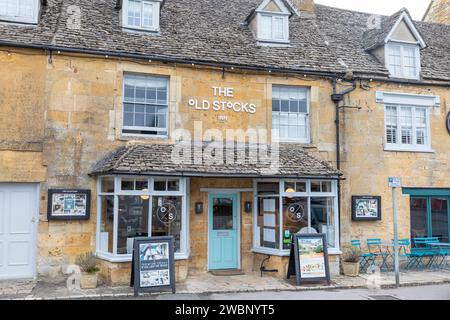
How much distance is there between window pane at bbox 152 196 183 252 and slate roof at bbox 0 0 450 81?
171 inches

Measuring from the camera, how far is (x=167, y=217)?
1159 centimetres

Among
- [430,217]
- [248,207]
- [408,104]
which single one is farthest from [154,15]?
[430,217]

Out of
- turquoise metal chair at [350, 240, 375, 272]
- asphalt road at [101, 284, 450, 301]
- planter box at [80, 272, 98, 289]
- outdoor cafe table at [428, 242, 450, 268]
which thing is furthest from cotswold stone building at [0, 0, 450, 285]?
asphalt road at [101, 284, 450, 301]

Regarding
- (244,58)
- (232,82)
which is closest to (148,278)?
(232,82)

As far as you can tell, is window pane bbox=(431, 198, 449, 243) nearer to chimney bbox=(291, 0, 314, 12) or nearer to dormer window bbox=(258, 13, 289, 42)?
dormer window bbox=(258, 13, 289, 42)

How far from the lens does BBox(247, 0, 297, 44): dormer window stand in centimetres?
1471

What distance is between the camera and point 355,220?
13719mm

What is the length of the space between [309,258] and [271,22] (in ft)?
27.3

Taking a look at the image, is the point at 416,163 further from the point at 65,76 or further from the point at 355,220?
the point at 65,76

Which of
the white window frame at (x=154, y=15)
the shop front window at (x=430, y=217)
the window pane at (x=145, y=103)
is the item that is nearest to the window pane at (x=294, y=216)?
the window pane at (x=145, y=103)

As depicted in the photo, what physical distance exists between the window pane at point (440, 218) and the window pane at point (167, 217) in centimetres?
908

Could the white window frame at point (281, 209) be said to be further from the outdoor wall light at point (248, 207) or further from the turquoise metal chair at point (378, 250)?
the turquoise metal chair at point (378, 250)

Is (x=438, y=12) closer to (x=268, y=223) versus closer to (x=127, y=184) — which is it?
(x=268, y=223)

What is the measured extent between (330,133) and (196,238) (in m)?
5.59
